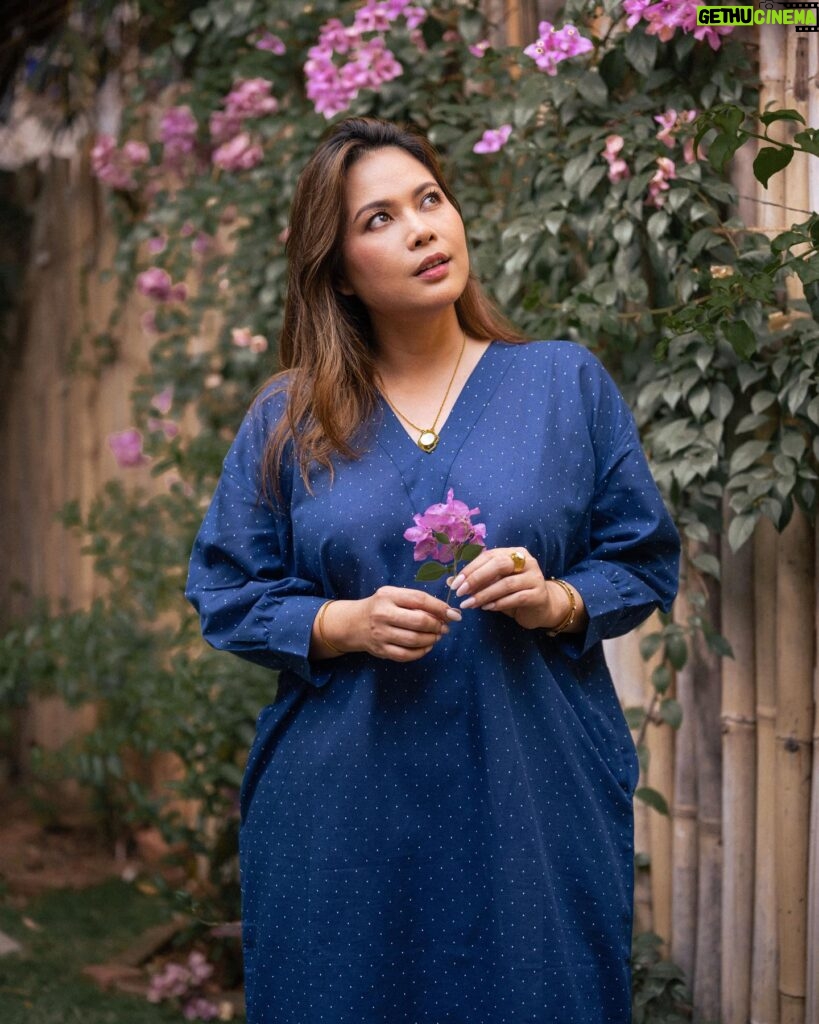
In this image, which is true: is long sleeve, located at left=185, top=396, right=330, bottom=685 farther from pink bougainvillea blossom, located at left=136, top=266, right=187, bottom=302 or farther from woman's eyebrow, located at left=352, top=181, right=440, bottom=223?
pink bougainvillea blossom, located at left=136, top=266, right=187, bottom=302

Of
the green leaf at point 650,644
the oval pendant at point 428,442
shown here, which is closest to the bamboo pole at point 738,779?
the green leaf at point 650,644

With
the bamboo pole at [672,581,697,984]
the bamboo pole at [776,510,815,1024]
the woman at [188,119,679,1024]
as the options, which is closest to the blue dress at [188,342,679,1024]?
the woman at [188,119,679,1024]

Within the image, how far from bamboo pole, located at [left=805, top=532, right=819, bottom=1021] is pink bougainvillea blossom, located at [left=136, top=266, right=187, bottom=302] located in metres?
2.10

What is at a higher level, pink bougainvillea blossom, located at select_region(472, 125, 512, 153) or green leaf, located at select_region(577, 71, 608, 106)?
green leaf, located at select_region(577, 71, 608, 106)

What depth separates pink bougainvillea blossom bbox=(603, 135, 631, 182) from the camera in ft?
7.75

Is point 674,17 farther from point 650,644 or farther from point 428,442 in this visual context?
point 650,644

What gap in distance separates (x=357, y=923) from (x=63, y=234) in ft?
11.1

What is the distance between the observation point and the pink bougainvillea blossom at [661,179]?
2.29 m

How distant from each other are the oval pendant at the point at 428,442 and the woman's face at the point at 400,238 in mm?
177

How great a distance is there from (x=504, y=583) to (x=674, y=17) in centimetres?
115

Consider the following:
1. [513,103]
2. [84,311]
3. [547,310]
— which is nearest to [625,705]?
[547,310]

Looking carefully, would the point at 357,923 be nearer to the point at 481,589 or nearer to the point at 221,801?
the point at 481,589

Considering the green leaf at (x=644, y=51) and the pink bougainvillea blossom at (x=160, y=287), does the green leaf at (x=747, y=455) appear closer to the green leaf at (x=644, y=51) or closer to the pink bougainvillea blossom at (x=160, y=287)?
the green leaf at (x=644, y=51)

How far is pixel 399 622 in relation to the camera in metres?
1.66
